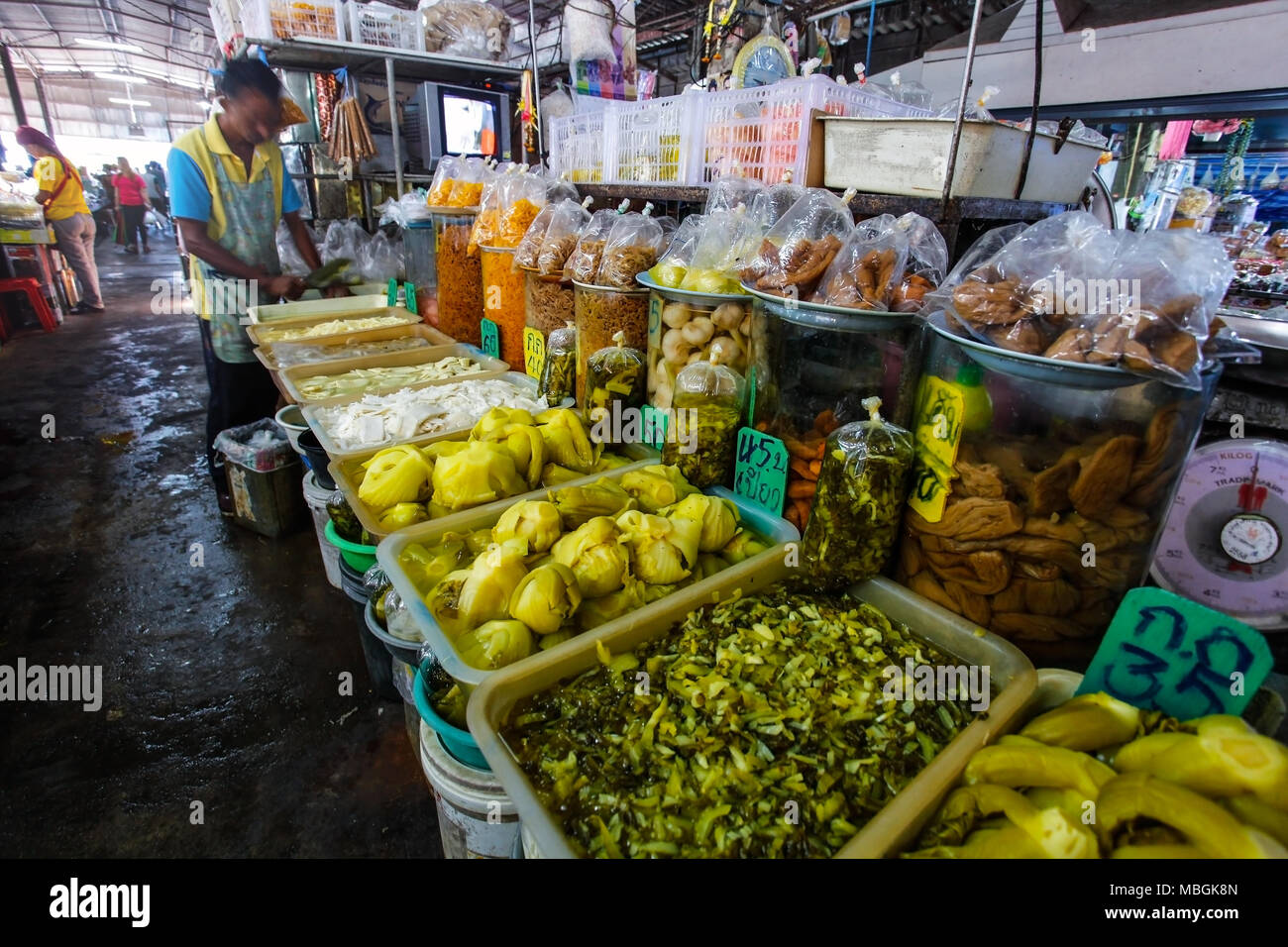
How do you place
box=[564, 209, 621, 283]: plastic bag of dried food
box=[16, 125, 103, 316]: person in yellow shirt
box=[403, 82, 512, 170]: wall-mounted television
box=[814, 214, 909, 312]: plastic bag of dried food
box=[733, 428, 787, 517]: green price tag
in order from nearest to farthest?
box=[814, 214, 909, 312]: plastic bag of dried food → box=[733, 428, 787, 517]: green price tag → box=[564, 209, 621, 283]: plastic bag of dried food → box=[403, 82, 512, 170]: wall-mounted television → box=[16, 125, 103, 316]: person in yellow shirt

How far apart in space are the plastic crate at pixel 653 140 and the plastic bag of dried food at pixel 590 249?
1.03ft

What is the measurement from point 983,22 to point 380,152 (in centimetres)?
434

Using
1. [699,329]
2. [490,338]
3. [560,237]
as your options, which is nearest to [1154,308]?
[699,329]

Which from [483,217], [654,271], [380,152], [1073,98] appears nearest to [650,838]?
[654,271]

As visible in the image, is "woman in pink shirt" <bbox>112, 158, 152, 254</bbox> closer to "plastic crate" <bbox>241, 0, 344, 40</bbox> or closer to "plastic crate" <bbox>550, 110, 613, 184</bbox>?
"plastic crate" <bbox>241, 0, 344, 40</bbox>

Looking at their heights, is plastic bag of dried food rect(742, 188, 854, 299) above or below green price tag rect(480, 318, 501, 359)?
above

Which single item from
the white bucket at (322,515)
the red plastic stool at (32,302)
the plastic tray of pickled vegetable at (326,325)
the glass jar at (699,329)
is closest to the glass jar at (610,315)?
the glass jar at (699,329)

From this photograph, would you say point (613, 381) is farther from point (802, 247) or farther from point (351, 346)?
point (351, 346)

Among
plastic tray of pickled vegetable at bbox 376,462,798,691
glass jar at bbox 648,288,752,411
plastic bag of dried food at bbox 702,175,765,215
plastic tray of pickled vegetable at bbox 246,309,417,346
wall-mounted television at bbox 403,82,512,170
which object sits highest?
wall-mounted television at bbox 403,82,512,170

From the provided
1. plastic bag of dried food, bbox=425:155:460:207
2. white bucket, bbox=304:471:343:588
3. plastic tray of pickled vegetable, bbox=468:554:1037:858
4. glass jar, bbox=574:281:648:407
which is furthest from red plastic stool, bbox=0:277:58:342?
plastic tray of pickled vegetable, bbox=468:554:1037:858

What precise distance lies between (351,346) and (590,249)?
190 centimetres

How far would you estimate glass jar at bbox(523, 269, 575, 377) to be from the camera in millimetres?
2203

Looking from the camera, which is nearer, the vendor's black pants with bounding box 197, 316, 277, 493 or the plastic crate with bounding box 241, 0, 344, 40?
the vendor's black pants with bounding box 197, 316, 277, 493

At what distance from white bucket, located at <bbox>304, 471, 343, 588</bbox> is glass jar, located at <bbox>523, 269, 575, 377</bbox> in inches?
40.5
